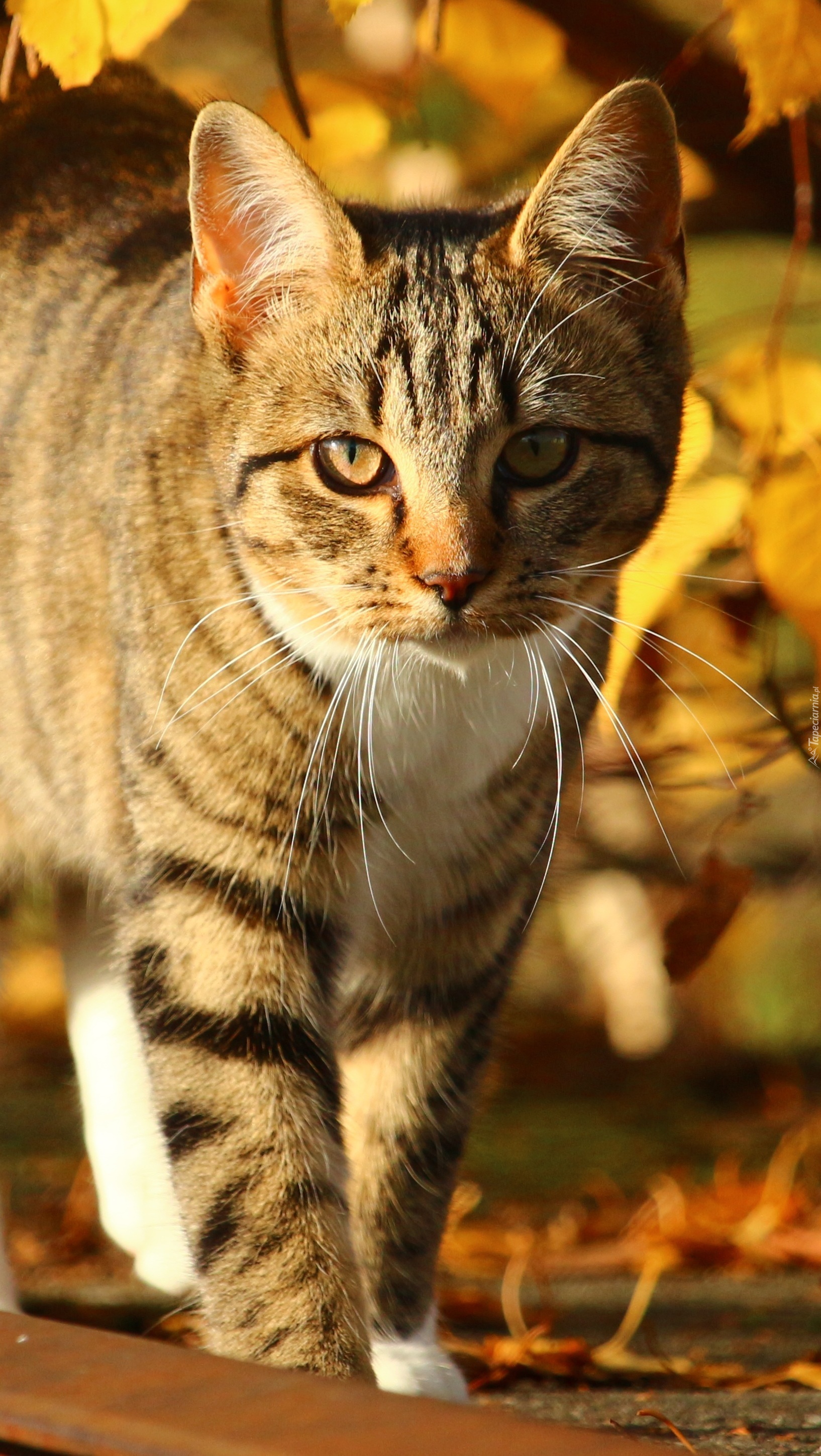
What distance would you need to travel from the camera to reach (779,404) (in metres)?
2.20

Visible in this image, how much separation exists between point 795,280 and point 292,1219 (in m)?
1.50

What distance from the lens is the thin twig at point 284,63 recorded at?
6.38 feet

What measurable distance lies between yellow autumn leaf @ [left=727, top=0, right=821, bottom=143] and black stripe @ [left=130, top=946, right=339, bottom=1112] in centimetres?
117

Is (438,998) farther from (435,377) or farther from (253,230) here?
(253,230)

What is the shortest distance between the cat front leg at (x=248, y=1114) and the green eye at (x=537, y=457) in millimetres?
579

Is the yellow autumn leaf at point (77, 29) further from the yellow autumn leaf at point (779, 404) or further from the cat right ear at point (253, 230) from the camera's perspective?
the yellow autumn leaf at point (779, 404)

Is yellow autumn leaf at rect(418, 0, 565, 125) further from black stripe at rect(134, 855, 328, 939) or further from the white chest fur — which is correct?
black stripe at rect(134, 855, 328, 939)

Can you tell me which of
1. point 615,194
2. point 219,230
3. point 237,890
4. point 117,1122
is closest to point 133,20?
point 219,230

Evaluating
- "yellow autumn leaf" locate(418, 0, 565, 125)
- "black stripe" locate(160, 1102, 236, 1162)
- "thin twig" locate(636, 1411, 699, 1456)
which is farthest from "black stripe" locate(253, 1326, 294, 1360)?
"yellow autumn leaf" locate(418, 0, 565, 125)

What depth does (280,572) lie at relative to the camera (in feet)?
6.03

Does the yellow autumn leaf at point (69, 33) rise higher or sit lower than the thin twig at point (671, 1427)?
higher

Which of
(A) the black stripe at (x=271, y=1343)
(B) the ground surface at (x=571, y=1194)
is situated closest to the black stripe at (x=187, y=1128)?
(A) the black stripe at (x=271, y=1343)

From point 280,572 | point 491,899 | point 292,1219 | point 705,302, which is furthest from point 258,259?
point 705,302

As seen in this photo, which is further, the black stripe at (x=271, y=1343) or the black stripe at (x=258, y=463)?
the black stripe at (x=258, y=463)
